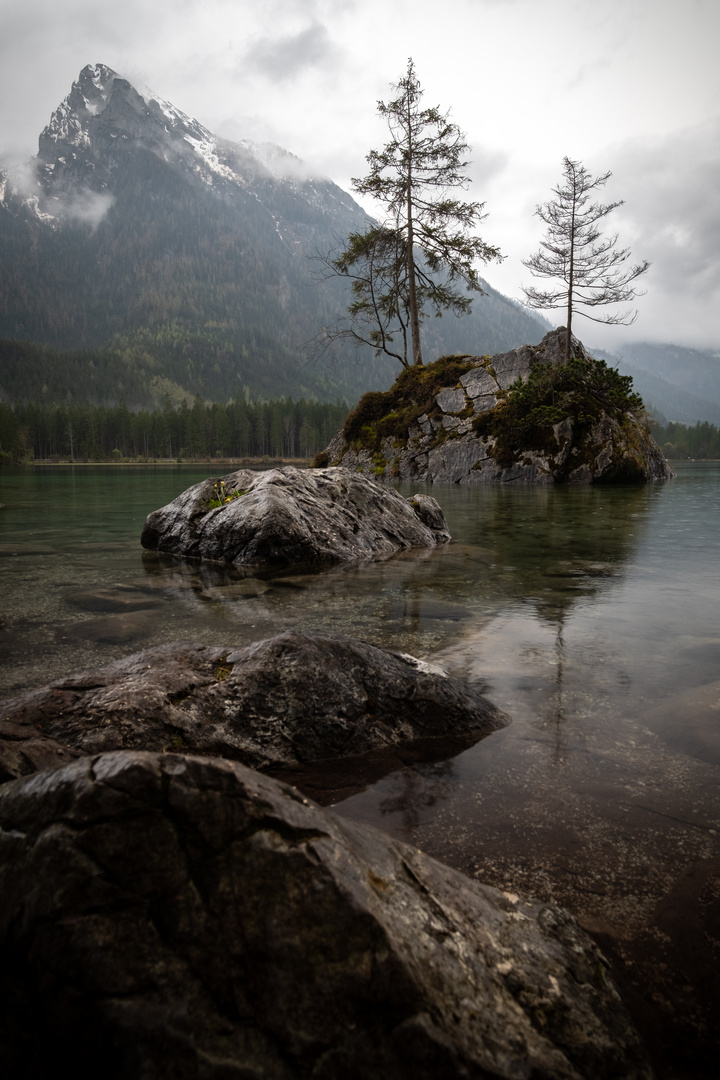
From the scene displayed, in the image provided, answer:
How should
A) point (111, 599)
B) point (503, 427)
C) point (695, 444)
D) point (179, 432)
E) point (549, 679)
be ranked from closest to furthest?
point (549, 679) < point (111, 599) < point (503, 427) < point (179, 432) < point (695, 444)

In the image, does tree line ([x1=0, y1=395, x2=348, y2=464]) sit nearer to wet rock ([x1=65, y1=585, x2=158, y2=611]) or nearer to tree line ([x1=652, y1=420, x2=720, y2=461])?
tree line ([x1=652, y1=420, x2=720, y2=461])

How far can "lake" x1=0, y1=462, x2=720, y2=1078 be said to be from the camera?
1.94 metres

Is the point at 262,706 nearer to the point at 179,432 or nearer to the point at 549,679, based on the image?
the point at 549,679

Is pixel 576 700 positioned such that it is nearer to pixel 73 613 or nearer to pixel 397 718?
pixel 397 718

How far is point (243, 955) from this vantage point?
1.29m

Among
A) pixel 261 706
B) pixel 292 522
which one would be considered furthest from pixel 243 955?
pixel 292 522

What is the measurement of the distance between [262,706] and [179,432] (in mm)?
112700

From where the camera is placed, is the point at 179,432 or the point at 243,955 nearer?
the point at 243,955

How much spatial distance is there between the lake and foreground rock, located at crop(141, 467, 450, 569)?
636 millimetres

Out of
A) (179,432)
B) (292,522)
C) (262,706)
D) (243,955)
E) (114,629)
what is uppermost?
(179,432)

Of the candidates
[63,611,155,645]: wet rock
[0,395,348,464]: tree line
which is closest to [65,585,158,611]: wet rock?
[63,611,155,645]: wet rock

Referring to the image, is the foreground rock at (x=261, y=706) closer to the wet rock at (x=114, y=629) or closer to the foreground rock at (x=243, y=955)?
the foreground rock at (x=243, y=955)

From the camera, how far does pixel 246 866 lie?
4.61ft

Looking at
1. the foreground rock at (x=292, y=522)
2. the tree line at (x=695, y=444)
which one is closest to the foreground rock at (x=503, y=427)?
the foreground rock at (x=292, y=522)
